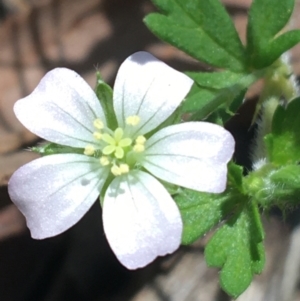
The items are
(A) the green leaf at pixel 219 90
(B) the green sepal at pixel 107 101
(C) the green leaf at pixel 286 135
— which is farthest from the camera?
(A) the green leaf at pixel 219 90

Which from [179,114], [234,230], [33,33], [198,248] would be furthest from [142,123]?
[33,33]

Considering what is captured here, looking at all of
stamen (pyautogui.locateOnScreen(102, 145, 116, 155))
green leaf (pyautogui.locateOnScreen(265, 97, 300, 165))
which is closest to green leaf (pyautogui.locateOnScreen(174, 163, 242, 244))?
green leaf (pyautogui.locateOnScreen(265, 97, 300, 165))

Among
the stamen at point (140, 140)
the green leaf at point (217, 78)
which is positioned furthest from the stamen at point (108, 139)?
the green leaf at point (217, 78)

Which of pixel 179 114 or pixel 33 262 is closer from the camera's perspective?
pixel 179 114

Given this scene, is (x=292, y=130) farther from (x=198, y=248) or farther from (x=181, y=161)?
(x=198, y=248)

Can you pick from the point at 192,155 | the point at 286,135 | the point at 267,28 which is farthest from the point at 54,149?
the point at 267,28

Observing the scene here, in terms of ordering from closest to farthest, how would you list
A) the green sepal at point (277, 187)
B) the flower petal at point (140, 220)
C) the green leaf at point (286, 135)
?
the flower petal at point (140, 220), the green sepal at point (277, 187), the green leaf at point (286, 135)

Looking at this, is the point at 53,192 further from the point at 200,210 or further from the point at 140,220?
the point at 200,210

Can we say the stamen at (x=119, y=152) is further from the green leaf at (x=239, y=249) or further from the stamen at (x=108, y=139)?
the green leaf at (x=239, y=249)
